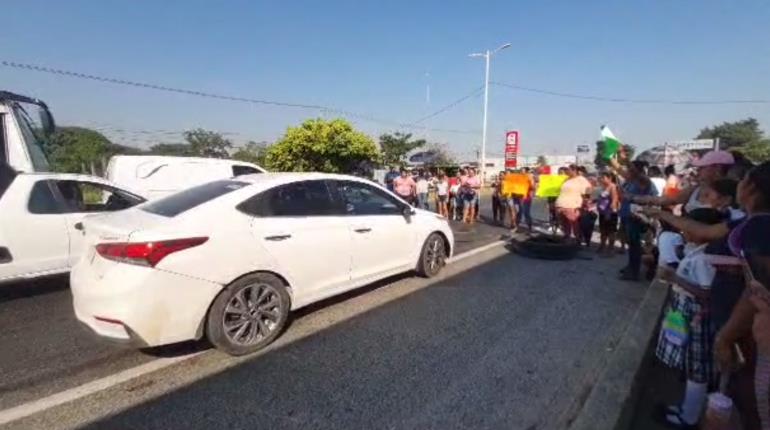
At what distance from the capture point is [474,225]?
41.8ft

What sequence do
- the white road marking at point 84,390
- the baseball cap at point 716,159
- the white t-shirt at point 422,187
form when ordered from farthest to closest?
the white t-shirt at point 422,187 → the baseball cap at point 716,159 → the white road marking at point 84,390

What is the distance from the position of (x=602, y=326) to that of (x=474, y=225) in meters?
8.09

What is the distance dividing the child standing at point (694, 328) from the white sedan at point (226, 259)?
304 cm

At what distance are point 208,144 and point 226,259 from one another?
2262 inches

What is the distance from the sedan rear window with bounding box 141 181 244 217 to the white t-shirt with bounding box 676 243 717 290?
3626 millimetres

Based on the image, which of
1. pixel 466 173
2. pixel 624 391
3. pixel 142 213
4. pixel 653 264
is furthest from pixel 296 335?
pixel 466 173

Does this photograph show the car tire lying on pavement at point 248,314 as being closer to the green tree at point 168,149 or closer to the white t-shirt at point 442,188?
the white t-shirt at point 442,188

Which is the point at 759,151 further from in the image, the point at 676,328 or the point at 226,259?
the point at 226,259

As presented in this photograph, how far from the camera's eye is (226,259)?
12.8 feet

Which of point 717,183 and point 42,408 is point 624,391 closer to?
point 717,183

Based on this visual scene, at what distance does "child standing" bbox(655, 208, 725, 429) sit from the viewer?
113 inches

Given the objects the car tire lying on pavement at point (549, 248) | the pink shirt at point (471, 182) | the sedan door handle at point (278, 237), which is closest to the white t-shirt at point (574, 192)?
the car tire lying on pavement at point (549, 248)

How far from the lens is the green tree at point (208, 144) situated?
54.4m

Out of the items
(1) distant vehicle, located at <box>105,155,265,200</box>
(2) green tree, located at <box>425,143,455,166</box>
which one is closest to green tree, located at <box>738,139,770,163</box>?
(2) green tree, located at <box>425,143,455,166</box>
